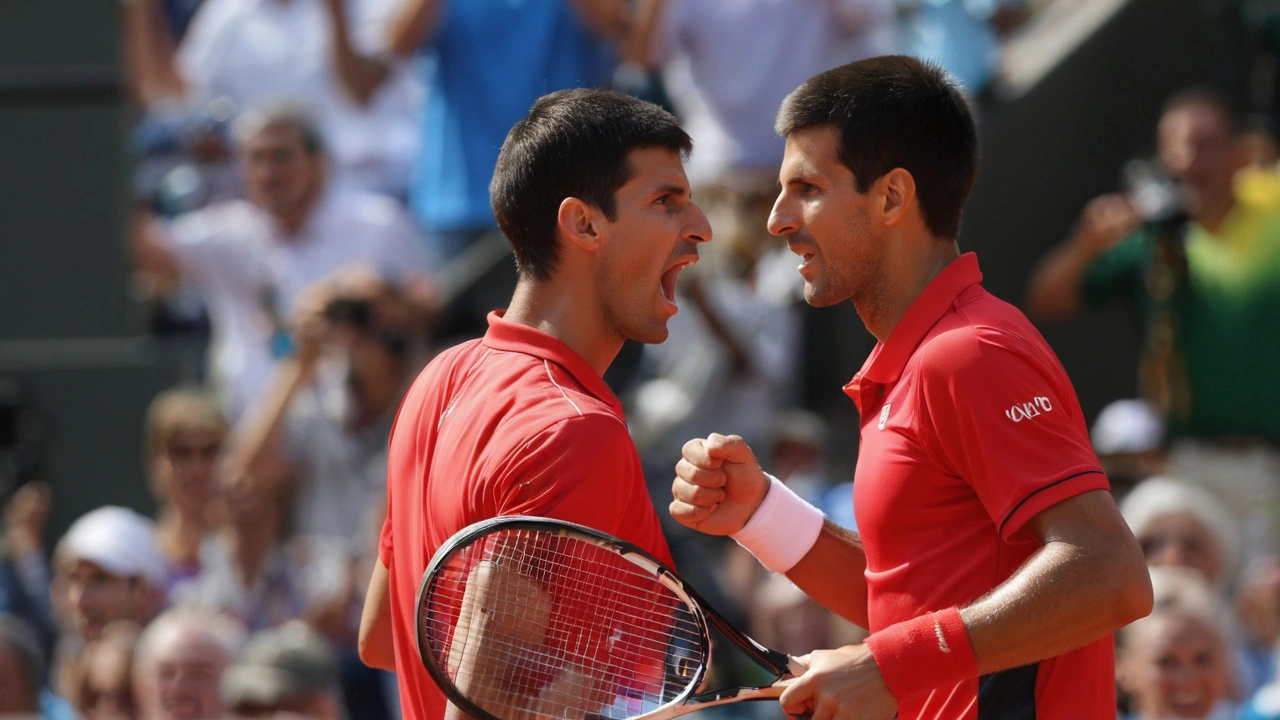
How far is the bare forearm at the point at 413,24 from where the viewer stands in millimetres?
6273

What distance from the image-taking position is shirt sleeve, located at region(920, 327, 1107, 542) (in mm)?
2383

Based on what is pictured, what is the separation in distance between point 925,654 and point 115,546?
3.79m

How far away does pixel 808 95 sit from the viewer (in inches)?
108

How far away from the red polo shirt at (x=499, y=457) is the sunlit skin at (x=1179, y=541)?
278cm

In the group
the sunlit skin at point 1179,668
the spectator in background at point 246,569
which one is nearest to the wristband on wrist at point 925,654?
the sunlit skin at point 1179,668

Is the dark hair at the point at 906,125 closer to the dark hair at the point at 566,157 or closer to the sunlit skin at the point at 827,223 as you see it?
the sunlit skin at the point at 827,223

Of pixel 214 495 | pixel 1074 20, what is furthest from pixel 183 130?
pixel 1074 20

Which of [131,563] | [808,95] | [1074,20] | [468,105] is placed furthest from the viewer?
[1074,20]

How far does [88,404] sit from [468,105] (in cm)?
180

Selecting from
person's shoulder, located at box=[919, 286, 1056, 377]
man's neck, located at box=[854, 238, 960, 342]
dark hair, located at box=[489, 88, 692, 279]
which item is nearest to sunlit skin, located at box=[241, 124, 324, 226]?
dark hair, located at box=[489, 88, 692, 279]

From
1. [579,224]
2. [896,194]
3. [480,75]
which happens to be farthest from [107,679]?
[896,194]

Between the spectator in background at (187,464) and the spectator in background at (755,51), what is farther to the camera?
the spectator in background at (755,51)

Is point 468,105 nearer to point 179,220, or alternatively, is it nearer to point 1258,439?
point 179,220

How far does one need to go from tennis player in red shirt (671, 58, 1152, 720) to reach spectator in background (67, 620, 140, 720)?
9.48ft
